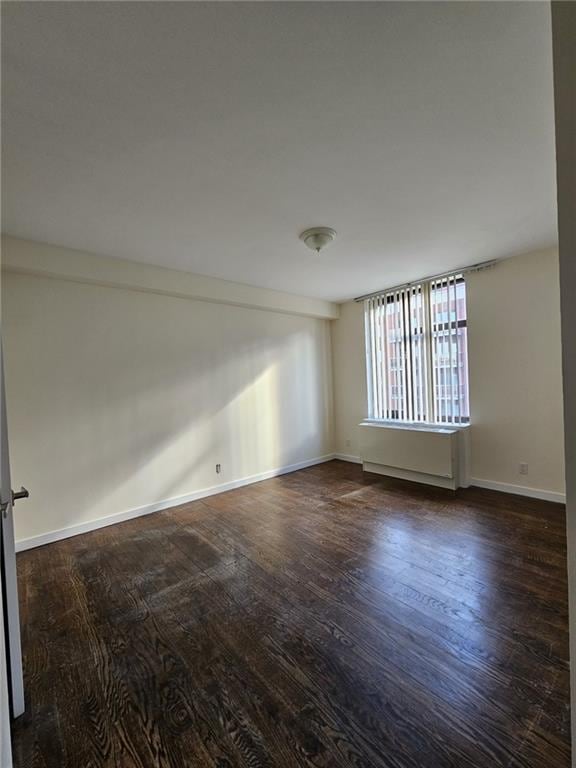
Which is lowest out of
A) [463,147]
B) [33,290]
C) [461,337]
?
[461,337]

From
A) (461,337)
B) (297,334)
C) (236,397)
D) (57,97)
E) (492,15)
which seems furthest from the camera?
(297,334)

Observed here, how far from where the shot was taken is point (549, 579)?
6.94 ft

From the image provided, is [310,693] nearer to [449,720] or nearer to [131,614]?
[449,720]

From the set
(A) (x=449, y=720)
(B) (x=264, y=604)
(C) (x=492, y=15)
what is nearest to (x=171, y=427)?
(B) (x=264, y=604)

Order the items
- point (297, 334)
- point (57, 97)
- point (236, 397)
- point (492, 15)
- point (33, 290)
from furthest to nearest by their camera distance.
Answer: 1. point (297, 334)
2. point (236, 397)
3. point (33, 290)
4. point (57, 97)
5. point (492, 15)

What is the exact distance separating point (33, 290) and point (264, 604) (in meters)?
3.14

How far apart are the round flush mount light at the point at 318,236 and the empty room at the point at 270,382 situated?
0.02m

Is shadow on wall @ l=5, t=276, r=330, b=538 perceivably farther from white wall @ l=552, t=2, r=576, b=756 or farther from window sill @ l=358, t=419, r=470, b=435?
white wall @ l=552, t=2, r=576, b=756

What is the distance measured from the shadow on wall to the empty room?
0.03 metres

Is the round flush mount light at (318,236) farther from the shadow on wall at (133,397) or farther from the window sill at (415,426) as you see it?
the window sill at (415,426)

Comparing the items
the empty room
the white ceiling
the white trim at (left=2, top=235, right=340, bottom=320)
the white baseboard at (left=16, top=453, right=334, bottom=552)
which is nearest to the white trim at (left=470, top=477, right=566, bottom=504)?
the empty room

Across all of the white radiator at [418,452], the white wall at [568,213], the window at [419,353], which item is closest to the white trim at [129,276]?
the window at [419,353]

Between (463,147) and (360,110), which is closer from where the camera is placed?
(360,110)

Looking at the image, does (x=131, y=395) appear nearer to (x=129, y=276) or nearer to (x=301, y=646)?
(x=129, y=276)
